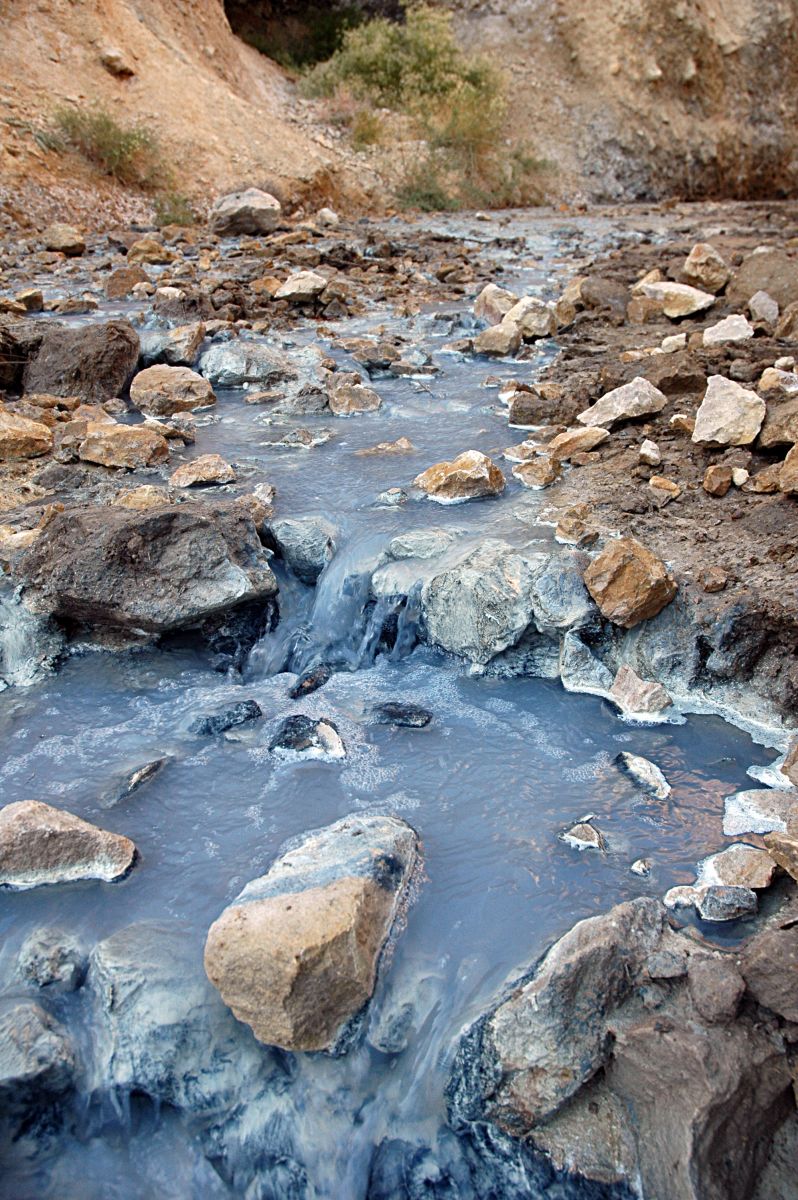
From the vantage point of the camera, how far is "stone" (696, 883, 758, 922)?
7.43 feet

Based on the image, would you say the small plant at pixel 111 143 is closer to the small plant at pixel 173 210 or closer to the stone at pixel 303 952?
the small plant at pixel 173 210

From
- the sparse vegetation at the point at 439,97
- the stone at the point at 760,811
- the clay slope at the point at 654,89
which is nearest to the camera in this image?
the stone at the point at 760,811

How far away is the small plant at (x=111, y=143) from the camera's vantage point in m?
11.4

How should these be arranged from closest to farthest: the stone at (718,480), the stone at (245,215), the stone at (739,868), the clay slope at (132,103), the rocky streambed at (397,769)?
the rocky streambed at (397,769)
the stone at (739,868)
the stone at (718,480)
the stone at (245,215)
the clay slope at (132,103)

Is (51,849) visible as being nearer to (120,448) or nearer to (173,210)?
(120,448)

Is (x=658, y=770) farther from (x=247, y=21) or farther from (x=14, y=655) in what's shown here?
(x=247, y=21)

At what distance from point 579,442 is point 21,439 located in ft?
9.36

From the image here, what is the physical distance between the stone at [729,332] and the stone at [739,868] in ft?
12.9

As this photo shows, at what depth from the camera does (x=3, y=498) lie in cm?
426

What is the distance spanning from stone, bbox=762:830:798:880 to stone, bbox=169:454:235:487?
3.10 m

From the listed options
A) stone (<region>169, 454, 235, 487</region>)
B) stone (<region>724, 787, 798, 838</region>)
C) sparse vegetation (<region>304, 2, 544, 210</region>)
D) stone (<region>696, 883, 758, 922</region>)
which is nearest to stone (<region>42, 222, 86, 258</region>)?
stone (<region>169, 454, 235, 487</region>)

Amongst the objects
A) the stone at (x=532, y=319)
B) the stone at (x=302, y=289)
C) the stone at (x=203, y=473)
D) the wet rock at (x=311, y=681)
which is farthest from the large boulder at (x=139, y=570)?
the stone at (x=302, y=289)

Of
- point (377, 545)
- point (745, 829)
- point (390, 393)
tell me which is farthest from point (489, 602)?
point (390, 393)

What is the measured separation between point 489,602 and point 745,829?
1262 mm
